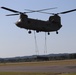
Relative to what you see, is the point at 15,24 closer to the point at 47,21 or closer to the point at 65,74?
the point at 47,21

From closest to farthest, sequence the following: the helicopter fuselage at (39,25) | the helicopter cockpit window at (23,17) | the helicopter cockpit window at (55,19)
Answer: the helicopter fuselage at (39,25)
the helicopter cockpit window at (23,17)
the helicopter cockpit window at (55,19)

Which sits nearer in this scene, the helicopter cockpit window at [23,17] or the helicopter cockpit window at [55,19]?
the helicopter cockpit window at [23,17]

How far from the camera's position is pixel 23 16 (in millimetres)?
62844

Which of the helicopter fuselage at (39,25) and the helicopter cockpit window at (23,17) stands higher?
the helicopter cockpit window at (23,17)

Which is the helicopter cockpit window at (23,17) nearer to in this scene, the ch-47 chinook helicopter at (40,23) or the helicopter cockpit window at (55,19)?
the ch-47 chinook helicopter at (40,23)

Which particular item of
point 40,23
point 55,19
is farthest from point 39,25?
point 55,19

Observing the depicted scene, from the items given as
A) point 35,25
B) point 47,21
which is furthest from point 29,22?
point 47,21

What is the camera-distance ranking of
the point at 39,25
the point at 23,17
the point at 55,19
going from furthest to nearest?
the point at 55,19 → the point at 39,25 → the point at 23,17

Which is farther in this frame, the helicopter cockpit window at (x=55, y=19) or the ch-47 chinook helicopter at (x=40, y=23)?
the helicopter cockpit window at (x=55, y=19)

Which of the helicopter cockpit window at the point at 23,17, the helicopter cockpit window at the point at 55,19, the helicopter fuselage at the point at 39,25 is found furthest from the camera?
the helicopter cockpit window at the point at 55,19

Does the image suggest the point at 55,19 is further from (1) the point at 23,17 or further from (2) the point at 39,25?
(1) the point at 23,17

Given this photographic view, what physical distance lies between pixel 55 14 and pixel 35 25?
6910 mm

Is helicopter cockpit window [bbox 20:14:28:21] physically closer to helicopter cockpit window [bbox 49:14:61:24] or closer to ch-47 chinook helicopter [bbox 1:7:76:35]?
ch-47 chinook helicopter [bbox 1:7:76:35]

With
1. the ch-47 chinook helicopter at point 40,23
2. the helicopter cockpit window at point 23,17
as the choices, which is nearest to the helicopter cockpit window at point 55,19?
the ch-47 chinook helicopter at point 40,23
